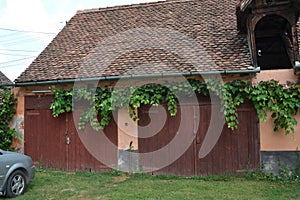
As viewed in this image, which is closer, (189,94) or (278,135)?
(278,135)

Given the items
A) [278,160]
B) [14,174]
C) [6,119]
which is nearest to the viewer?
[14,174]

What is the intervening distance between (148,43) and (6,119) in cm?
502

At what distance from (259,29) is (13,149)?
821cm

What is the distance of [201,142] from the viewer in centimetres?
834

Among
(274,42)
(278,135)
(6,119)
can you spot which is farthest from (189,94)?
(6,119)

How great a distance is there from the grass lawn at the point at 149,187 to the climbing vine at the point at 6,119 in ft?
5.80

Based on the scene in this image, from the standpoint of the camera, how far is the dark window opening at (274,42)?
875cm

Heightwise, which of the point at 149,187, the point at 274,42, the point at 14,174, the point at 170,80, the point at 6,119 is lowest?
the point at 149,187

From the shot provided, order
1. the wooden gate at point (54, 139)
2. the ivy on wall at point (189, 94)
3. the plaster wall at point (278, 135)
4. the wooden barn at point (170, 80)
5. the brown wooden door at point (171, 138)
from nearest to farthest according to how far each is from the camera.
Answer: the ivy on wall at point (189, 94) < the plaster wall at point (278, 135) < the wooden barn at point (170, 80) < the brown wooden door at point (171, 138) < the wooden gate at point (54, 139)

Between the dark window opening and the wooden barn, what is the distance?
1.2 inches

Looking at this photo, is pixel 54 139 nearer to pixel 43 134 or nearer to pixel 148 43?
pixel 43 134

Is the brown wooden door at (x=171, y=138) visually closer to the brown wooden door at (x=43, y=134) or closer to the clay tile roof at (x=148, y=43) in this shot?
the clay tile roof at (x=148, y=43)

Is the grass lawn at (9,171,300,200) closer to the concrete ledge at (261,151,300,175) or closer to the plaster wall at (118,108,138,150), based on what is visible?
the concrete ledge at (261,151,300,175)

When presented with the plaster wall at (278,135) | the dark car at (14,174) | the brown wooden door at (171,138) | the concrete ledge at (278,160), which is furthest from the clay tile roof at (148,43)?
the dark car at (14,174)
